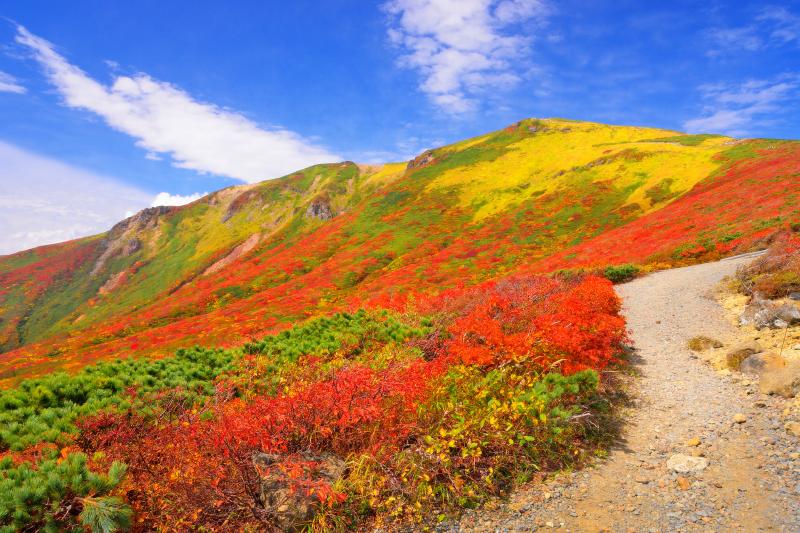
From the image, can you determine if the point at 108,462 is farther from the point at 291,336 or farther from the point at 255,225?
the point at 255,225

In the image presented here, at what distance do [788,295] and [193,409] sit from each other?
22135 mm

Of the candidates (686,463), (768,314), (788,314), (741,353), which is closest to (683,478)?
(686,463)

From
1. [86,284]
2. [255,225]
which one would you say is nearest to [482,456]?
[255,225]

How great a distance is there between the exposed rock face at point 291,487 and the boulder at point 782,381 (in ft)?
37.9

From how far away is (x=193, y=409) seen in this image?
40.4 ft

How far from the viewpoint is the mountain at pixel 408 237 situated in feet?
148

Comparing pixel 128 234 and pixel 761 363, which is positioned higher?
pixel 128 234

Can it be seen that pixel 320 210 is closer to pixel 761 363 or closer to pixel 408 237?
pixel 408 237

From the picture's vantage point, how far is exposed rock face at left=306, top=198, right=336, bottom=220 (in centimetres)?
13312

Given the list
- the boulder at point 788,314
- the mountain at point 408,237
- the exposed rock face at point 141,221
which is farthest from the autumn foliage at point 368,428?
the exposed rock face at point 141,221

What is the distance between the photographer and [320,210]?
441 ft

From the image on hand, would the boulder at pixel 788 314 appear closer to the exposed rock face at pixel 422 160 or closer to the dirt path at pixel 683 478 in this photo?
the dirt path at pixel 683 478

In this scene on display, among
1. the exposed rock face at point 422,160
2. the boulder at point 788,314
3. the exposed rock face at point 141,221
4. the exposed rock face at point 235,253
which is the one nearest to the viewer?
the boulder at point 788,314

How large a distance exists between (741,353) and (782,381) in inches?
91.1
